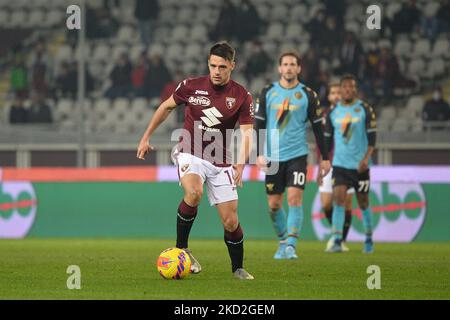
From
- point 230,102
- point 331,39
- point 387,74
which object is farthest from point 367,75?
point 230,102

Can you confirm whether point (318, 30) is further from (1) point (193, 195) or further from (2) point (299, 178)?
(1) point (193, 195)

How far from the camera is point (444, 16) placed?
25.4 metres

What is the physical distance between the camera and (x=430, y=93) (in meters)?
24.8

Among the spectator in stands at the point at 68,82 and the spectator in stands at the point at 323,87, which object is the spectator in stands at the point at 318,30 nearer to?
the spectator in stands at the point at 323,87

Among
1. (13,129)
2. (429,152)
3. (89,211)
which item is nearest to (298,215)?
(89,211)

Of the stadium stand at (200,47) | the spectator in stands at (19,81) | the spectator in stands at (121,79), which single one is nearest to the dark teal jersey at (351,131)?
the stadium stand at (200,47)

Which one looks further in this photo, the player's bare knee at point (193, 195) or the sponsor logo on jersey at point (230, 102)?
the sponsor logo on jersey at point (230, 102)

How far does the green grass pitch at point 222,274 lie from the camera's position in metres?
9.08

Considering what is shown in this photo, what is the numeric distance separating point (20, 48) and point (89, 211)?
31.8 ft

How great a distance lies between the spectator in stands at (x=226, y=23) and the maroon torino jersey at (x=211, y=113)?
15.6 meters

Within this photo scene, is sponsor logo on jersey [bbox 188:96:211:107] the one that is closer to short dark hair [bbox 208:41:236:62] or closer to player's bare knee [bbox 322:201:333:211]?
short dark hair [bbox 208:41:236:62]

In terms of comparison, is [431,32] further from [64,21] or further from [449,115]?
[64,21]

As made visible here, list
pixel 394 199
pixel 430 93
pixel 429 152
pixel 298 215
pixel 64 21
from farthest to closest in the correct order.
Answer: pixel 64 21
pixel 430 93
pixel 429 152
pixel 394 199
pixel 298 215
